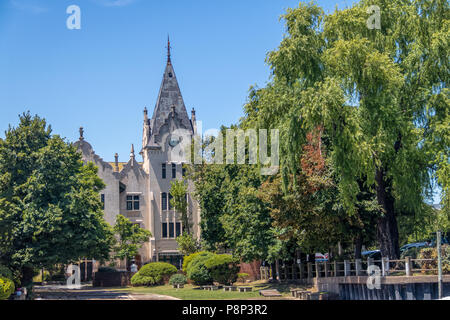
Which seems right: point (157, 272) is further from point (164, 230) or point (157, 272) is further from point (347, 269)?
point (347, 269)

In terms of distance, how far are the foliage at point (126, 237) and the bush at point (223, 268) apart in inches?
609

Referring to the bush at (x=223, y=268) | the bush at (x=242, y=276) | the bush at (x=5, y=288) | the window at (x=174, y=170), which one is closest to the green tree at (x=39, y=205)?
the bush at (x=5, y=288)

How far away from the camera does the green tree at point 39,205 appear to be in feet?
121

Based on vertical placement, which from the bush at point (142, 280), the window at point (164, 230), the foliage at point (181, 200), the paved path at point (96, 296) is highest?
the foliage at point (181, 200)

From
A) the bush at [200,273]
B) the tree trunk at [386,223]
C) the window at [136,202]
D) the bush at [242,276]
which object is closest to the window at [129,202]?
the window at [136,202]

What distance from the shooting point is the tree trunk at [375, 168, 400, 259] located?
29.7 m

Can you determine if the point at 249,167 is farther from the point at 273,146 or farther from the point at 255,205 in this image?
the point at 273,146

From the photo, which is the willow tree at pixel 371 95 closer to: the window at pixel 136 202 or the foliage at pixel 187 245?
Answer: the foliage at pixel 187 245

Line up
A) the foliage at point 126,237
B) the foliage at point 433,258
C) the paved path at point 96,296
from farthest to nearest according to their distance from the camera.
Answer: the foliage at point 126,237 < the paved path at point 96,296 < the foliage at point 433,258

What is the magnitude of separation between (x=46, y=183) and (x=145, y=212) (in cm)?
2731

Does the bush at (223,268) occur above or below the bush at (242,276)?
above

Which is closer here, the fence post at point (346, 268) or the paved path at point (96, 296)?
the fence post at point (346, 268)

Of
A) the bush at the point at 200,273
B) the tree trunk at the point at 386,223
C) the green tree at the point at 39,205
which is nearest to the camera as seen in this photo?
the tree trunk at the point at 386,223

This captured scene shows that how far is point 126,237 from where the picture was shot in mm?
58281
